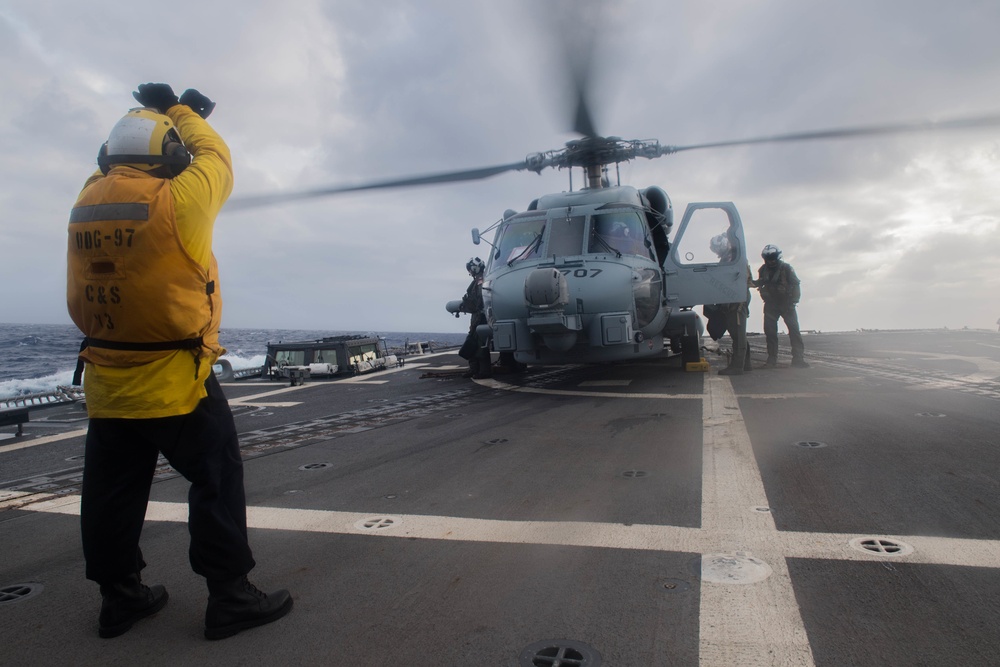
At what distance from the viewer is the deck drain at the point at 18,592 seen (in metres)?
2.42

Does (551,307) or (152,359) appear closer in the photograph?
(152,359)

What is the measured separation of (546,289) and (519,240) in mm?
2197

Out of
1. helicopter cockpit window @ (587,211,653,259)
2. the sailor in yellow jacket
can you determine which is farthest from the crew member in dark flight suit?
the sailor in yellow jacket

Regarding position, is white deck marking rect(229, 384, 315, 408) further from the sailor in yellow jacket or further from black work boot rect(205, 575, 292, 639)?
black work boot rect(205, 575, 292, 639)

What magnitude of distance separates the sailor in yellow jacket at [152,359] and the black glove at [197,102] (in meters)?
0.14

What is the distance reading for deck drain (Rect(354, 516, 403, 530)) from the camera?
3.11 metres

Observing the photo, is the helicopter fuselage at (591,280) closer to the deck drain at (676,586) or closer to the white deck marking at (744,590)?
the white deck marking at (744,590)

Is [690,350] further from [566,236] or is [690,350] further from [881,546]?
[881,546]

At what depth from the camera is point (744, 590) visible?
2.22 m

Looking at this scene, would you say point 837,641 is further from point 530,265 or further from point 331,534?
point 530,265

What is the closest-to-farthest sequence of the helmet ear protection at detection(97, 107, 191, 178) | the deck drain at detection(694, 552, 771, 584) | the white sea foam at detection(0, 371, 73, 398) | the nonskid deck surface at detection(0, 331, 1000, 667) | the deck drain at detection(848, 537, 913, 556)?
the nonskid deck surface at detection(0, 331, 1000, 667) → the helmet ear protection at detection(97, 107, 191, 178) → the deck drain at detection(694, 552, 771, 584) → the deck drain at detection(848, 537, 913, 556) → the white sea foam at detection(0, 371, 73, 398)

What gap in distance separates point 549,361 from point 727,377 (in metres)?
3.11

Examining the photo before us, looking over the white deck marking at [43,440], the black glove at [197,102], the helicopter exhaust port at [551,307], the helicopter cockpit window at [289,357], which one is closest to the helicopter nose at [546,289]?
the helicopter exhaust port at [551,307]

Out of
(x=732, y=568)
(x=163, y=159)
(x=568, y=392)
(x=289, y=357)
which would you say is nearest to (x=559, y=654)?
(x=732, y=568)
